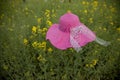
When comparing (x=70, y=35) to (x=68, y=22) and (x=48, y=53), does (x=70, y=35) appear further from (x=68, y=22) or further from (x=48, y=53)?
(x=48, y=53)

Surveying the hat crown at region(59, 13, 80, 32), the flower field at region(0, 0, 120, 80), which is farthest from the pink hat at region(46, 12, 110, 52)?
the flower field at region(0, 0, 120, 80)

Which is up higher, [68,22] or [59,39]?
[68,22]

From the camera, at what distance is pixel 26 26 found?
9.85 ft

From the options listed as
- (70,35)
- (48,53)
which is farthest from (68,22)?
(48,53)

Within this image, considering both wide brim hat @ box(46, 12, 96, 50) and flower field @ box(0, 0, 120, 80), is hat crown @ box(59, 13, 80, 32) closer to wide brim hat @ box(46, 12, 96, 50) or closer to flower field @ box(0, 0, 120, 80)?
wide brim hat @ box(46, 12, 96, 50)

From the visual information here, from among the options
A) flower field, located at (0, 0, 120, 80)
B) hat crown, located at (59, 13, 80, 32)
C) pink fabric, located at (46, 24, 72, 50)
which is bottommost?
flower field, located at (0, 0, 120, 80)

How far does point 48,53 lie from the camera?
8.84 feet

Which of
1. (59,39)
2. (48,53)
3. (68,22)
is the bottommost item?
(48,53)

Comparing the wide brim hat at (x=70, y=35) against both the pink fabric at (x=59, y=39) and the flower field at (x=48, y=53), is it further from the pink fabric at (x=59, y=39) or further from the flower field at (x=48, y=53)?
the flower field at (x=48, y=53)

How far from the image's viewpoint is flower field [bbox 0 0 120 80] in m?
2.73

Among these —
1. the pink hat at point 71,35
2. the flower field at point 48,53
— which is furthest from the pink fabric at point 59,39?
the flower field at point 48,53

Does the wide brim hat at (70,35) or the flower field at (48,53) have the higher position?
the wide brim hat at (70,35)

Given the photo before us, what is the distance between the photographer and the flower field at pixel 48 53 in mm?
2732

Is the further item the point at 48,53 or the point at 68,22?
the point at 48,53
